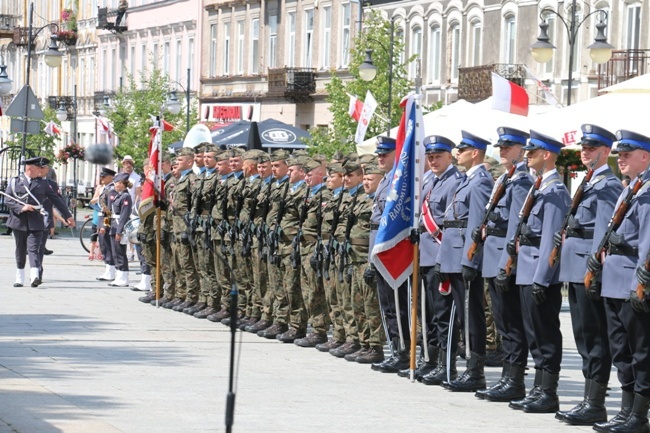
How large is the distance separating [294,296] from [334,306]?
1174mm

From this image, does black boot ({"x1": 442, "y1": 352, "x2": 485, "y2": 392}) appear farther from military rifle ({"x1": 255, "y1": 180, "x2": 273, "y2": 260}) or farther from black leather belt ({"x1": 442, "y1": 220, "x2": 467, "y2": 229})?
military rifle ({"x1": 255, "y1": 180, "x2": 273, "y2": 260})

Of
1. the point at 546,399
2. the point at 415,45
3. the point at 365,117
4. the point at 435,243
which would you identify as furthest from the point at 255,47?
the point at 546,399

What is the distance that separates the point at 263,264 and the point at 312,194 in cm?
155

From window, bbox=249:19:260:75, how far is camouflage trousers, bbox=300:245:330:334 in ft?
143

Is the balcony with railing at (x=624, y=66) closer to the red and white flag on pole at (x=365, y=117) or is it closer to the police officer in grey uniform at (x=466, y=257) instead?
the red and white flag on pole at (x=365, y=117)

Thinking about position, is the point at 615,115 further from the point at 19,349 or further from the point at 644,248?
the point at 644,248

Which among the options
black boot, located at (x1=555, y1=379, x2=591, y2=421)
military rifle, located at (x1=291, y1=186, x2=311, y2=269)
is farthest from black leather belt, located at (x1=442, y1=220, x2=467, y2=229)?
military rifle, located at (x1=291, y1=186, x2=311, y2=269)

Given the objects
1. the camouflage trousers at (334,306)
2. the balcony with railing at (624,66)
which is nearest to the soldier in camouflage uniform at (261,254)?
the camouflage trousers at (334,306)

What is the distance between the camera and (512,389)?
12.4m

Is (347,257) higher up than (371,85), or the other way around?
(371,85)

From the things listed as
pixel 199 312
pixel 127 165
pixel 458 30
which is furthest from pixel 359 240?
pixel 458 30

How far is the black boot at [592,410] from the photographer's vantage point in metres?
11.3

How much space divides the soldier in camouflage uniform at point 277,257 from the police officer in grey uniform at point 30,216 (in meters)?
6.07

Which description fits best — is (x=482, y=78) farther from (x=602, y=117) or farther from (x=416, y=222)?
(x=416, y=222)
